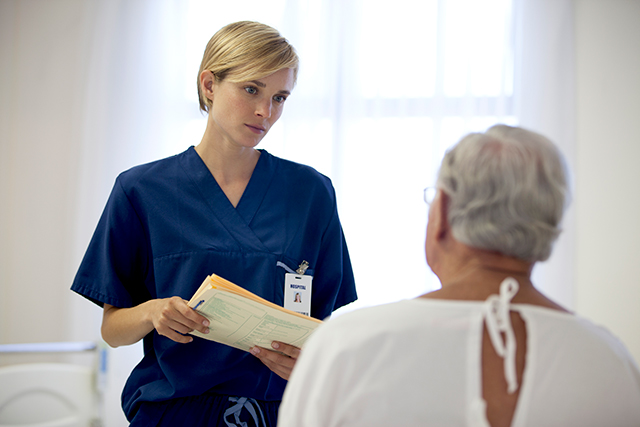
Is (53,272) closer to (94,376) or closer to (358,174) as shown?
(94,376)

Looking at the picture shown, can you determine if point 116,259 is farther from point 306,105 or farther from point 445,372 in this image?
point 306,105

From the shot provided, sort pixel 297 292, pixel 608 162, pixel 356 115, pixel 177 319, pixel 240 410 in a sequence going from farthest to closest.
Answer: pixel 356 115
pixel 608 162
pixel 297 292
pixel 240 410
pixel 177 319

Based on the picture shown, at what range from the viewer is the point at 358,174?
2744 mm

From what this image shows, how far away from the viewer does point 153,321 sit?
3.72ft

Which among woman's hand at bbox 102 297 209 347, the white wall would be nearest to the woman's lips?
woman's hand at bbox 102 297 209 347

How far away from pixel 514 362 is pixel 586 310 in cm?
224

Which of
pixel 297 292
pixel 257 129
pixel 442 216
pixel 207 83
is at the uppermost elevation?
pixel 207 83

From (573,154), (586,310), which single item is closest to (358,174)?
(573,154)

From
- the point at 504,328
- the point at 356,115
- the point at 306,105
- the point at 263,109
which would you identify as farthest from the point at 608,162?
the point at 504,328

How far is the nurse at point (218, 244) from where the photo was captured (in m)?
1.20

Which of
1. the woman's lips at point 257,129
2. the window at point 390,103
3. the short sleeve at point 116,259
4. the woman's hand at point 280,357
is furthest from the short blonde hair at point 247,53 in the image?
the window at point 390,103

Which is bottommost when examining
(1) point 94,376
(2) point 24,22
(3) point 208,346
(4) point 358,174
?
(1) point 94,376

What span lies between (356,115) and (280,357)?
181 centimetres

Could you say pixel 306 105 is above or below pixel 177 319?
above
